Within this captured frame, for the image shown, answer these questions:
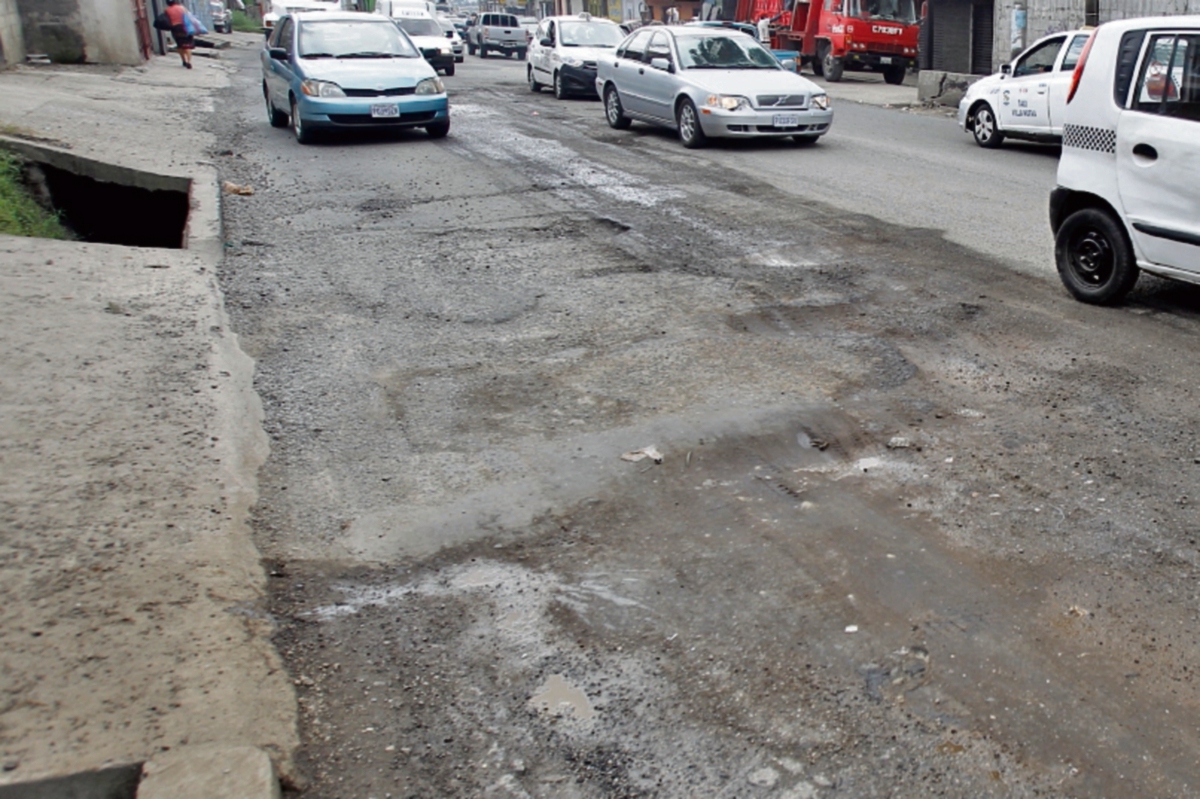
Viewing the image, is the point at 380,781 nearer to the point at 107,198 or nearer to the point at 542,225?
the point at 542,225

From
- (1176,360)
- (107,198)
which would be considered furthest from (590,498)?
(107,198)

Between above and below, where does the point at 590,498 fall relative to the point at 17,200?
below

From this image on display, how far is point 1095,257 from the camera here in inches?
274

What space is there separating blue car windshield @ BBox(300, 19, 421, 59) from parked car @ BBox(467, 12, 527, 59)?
30.0 m

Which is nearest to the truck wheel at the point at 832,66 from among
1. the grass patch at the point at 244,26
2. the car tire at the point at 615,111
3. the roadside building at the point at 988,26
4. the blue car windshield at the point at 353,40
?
the roadside building at the point at 988,26

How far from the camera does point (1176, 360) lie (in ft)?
19.3

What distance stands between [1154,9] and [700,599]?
21.8 meters

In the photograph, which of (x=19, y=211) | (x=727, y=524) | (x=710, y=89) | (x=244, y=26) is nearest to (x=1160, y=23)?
(x=727, y=524)

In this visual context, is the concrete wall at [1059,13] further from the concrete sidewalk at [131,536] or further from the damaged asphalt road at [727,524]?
the concrete sidewalk at [131,536]

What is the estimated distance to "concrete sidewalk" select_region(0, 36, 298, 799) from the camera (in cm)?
288

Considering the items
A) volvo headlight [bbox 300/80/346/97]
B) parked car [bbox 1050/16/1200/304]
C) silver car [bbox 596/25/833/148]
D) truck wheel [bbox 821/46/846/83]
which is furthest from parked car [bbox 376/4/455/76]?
parked car [bbox 1050/16/1200/304]

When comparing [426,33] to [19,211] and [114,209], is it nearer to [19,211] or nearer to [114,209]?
[114,209]

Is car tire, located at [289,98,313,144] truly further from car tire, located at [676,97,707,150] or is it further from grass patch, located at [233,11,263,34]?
grass patch, located at [233,11,263,34]

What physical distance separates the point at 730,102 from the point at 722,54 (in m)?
1.67
